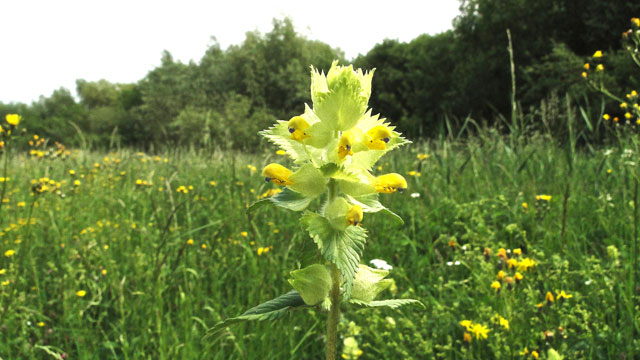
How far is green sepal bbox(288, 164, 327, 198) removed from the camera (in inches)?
24.2

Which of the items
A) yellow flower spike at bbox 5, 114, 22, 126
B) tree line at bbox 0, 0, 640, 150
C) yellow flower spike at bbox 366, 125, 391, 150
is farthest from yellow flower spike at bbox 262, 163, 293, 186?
tree line at bbox 0, 0, 640, 150

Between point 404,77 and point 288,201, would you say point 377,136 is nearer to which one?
point 288,201

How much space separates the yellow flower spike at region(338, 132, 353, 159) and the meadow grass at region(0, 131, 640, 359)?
0.15 meters

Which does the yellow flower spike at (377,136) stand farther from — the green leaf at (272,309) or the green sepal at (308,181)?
the green leaf at (272,309)

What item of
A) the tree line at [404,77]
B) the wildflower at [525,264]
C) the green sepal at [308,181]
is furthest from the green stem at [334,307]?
the tree line at [404,77]

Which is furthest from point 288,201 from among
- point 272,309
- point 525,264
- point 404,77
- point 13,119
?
point 404,77

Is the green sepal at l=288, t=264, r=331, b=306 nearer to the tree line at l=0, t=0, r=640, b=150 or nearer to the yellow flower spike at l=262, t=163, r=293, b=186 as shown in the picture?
the yellow flower spike at l=262, t=163, r=293, b=186

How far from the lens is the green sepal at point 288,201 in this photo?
0.59 m

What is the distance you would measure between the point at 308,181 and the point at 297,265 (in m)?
1.35

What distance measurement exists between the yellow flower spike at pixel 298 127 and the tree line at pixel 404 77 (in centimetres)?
327

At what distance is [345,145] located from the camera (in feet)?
1.97

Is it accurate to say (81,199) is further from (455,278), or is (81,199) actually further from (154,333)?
(455,278)

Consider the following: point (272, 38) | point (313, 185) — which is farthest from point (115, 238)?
point (272, 38)

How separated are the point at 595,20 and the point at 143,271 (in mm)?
21783
